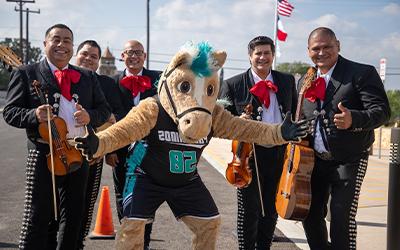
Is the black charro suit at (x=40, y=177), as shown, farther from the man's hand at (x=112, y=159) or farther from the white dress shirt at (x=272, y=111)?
the white dress shirt at (x=272, y=111)

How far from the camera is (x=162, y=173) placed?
3.47m

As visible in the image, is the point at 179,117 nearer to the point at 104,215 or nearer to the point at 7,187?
the point at 104,215

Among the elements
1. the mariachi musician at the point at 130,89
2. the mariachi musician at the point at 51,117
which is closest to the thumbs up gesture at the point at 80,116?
the mariachi musician at the point at 51,117

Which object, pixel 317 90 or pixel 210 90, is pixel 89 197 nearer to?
pixel 210 90

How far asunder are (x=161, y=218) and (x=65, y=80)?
121 inches

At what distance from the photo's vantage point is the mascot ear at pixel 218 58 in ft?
11.6

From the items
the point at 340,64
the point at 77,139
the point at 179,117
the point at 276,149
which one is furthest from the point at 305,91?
the point at 77,139

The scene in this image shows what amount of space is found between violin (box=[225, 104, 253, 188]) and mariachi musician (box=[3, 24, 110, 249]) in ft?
4.02

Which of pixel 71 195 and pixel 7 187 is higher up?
pixel 71 195

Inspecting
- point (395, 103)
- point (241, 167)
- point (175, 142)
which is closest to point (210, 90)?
point (175, 142)

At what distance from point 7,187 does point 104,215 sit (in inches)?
139

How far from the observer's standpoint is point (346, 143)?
3947mm

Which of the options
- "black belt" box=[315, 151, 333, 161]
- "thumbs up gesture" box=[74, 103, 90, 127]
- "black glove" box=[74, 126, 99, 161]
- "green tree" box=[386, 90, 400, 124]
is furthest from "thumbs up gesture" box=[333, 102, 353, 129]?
"green tree" box=[386, 90, 400, 124]

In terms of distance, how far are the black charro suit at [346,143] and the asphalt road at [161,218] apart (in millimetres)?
→ 1469
